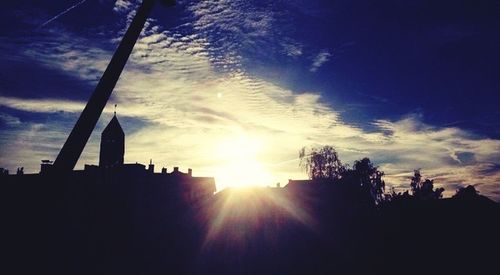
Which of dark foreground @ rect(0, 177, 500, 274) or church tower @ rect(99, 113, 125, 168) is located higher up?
church tower @ rect(99, 113, 125, 168)

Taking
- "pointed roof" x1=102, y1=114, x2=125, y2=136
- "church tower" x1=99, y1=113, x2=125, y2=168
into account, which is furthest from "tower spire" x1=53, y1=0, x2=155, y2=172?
"pointed roof" x1=102, y1=114, x2=125, y2=136

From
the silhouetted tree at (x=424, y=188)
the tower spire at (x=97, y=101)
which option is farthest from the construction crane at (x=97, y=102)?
the silhouetted tree at (x=424, y=188)

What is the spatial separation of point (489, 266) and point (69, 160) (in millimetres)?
18046

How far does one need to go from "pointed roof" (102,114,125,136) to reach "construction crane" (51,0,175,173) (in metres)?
55.5

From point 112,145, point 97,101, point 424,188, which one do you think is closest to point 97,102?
point 97,101

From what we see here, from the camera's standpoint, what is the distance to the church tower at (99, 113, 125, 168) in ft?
179

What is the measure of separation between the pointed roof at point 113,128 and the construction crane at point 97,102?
55451 mm

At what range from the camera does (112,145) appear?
184ft

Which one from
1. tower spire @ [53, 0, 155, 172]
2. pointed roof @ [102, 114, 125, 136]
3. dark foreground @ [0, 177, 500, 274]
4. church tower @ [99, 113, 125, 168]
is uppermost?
pointed roof @ [102, 114, 125, 136]

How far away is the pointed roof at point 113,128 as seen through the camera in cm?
5734

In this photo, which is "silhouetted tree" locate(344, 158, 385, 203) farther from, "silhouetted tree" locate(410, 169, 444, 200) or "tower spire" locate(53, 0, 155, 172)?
"tower spire" locate(53, 0, 155, 172)

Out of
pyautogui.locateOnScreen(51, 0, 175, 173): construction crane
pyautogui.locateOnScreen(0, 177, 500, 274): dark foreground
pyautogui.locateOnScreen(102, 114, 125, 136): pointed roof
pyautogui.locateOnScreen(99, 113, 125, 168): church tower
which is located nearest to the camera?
pyautogui.locateOnScreen(51, 0, 175, 173): construction crane

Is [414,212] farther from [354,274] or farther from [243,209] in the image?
[243,209]

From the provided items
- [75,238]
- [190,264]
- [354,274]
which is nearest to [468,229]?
[354,274]
